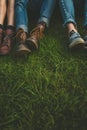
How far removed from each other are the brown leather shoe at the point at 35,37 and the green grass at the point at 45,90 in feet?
0.37

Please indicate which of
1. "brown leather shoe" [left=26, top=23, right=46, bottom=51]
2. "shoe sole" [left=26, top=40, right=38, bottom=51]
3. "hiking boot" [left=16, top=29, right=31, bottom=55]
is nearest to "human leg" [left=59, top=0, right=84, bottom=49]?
"brown leather shoe" [left=26, top=23, right=46, bottom=51]

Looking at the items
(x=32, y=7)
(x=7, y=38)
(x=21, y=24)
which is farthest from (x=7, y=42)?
(x=32, y=7)

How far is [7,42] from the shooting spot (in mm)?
4695

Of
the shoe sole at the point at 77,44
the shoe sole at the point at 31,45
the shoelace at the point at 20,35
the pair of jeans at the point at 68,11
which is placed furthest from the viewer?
the pair of jeans at the point at 68,11

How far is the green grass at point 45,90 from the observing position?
13.5 feet

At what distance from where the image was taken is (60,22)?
532cm

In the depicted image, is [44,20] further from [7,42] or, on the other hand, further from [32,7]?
[7,42]

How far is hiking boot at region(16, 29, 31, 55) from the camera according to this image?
449 cm

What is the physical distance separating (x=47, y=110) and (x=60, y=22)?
5.18 ft

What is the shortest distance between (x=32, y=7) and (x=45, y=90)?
1.40m

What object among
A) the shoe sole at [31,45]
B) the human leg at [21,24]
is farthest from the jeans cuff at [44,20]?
the shoe sole at [31,45]

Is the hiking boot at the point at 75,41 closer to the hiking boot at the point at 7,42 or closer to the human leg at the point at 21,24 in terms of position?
the human leg at the point at 21,24

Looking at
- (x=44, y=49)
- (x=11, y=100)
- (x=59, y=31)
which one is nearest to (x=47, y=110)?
(x=11, y=100)

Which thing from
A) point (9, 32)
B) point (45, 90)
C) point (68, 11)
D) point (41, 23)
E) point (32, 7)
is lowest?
point (45, 90)
